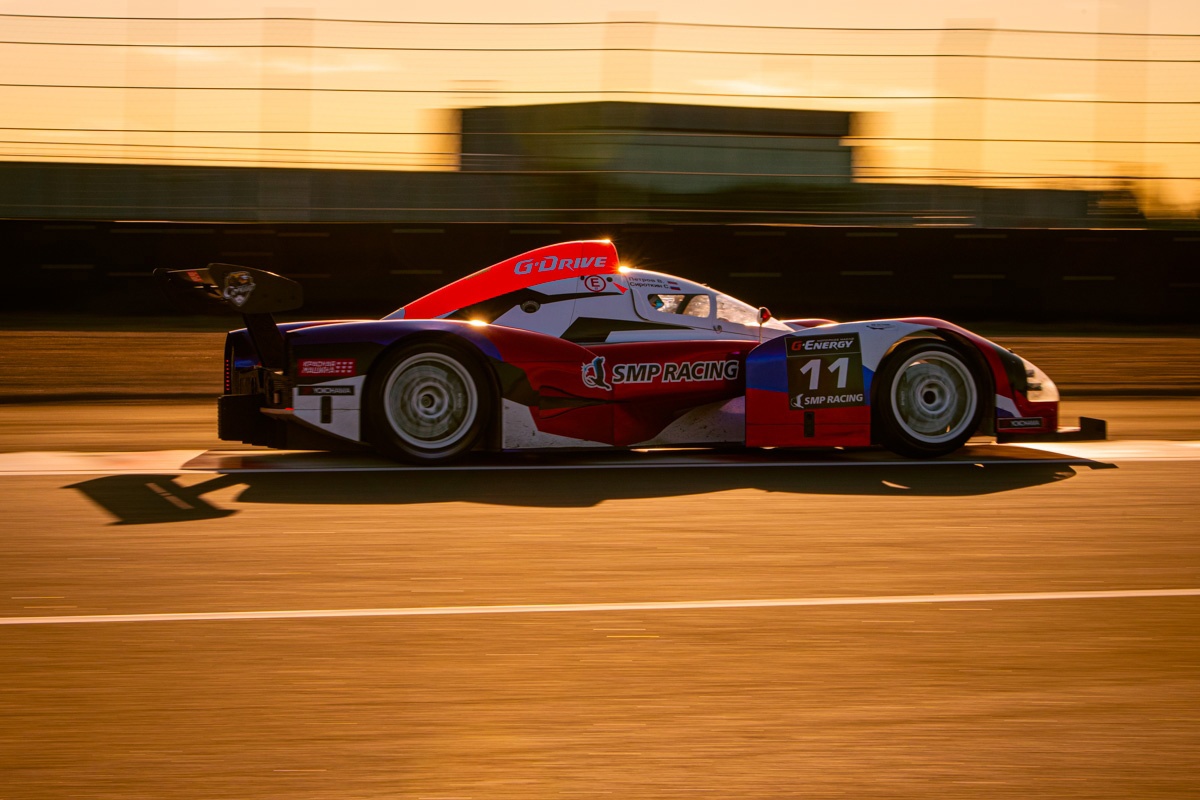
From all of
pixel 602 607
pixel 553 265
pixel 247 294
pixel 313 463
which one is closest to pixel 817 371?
pixel 553 265

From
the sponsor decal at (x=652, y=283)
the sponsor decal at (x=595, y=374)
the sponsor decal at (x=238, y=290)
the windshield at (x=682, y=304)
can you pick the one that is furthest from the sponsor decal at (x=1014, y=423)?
the sponsor decal at (x=238, y=290)

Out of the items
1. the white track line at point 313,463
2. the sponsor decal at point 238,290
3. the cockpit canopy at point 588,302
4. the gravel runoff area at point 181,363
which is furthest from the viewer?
the gravel runoff area at point 181,363

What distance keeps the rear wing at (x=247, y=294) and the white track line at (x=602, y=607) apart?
2.99 m

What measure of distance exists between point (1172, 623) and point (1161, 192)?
13096 millimetres

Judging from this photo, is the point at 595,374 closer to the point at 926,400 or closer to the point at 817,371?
the point at 817,371

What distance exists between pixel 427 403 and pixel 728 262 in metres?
8.25

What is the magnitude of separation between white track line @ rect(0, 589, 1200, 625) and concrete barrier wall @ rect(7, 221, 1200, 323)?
10.5 meters

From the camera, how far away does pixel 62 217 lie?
14805 millimetres

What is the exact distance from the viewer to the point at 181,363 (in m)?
13.0

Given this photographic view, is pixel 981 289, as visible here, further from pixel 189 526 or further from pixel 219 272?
pixel 189 526

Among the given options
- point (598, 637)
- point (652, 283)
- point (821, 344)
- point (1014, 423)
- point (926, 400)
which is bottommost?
point (598, 637)

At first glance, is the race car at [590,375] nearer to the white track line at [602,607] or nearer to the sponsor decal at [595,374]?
the sponsor decal at [595,374]

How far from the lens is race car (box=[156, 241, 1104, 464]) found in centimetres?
724

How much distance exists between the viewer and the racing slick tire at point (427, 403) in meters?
7.25
